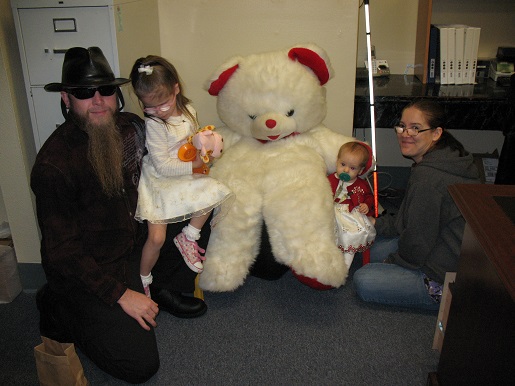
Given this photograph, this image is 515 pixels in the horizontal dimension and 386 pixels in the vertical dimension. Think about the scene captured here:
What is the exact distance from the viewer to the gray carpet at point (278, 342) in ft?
5.62

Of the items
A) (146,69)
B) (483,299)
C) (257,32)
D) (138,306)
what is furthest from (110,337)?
(257,32)

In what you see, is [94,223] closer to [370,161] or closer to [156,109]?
[156,109]

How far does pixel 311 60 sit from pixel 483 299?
122 cm

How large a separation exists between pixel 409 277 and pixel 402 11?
1.71 meters

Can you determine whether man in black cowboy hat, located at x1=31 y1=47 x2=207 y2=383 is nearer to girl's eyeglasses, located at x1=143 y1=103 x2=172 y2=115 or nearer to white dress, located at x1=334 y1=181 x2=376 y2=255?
girl's eyeglasses, located at x1=143 y1=103 x2=172 y2=115

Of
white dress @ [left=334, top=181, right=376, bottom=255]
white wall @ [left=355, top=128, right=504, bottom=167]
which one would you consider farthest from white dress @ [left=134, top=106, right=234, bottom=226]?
white wall @ [left=355, top=128, right=504, bottom=167]

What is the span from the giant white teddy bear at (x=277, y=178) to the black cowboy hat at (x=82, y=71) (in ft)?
1.98

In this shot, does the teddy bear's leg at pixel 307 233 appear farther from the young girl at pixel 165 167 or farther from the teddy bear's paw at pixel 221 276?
the young girl at pixel 165 167

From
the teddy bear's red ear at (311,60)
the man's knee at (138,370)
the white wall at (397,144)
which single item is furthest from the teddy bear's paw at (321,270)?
the white wall at (397,144)

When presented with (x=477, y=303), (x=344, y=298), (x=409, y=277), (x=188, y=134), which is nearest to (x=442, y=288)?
(x=409, y=277)

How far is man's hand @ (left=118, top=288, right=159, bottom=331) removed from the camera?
1.68 meters

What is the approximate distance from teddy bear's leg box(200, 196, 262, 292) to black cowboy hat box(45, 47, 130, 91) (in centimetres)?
75

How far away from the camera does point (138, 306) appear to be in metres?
1.68

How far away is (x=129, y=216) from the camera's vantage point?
1.77 metres
